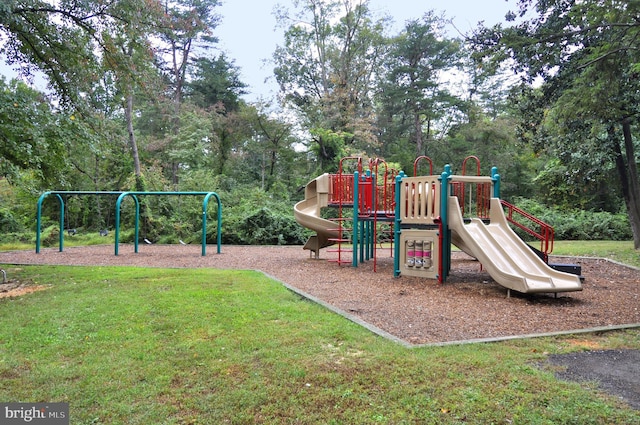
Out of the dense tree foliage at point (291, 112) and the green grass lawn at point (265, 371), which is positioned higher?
the dense tree foliage at point (291, 112)

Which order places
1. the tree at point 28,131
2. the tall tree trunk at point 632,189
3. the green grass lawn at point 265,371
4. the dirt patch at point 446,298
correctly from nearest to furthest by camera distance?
the green grass lawn at point 265,371 < the dirt patch at point 446,298 < the tree at point 28,131 < the tall tree trunk at point 632,189

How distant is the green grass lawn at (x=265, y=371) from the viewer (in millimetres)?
2822

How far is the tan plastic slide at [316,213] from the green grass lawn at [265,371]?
19.4 feet

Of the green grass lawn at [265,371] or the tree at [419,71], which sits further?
the tree at [419,71]

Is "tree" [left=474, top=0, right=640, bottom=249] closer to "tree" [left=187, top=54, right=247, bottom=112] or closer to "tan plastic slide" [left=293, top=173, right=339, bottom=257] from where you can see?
"tan plastic slide" [left=293, top=173, right=339, bottom=257]

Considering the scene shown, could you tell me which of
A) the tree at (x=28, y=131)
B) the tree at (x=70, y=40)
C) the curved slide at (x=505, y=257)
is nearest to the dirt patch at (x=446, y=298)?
the curved slide at (x=505, y=257)

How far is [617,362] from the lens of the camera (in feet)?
12.7

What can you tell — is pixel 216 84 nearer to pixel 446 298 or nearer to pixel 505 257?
pixel 505 257

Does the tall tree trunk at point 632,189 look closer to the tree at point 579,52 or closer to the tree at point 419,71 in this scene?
the tree at point 579,52

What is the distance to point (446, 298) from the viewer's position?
684 cm

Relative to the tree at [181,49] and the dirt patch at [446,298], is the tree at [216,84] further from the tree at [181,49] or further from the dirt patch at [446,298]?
the dirt patch at [446,298]

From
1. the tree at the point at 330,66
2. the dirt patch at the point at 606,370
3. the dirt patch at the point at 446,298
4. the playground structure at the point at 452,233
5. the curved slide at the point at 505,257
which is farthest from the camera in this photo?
the tree at the point at 330,66

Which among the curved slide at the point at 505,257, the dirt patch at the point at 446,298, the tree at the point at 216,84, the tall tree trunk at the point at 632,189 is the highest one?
the tree at the point at 216,84

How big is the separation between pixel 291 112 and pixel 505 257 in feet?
69.1
